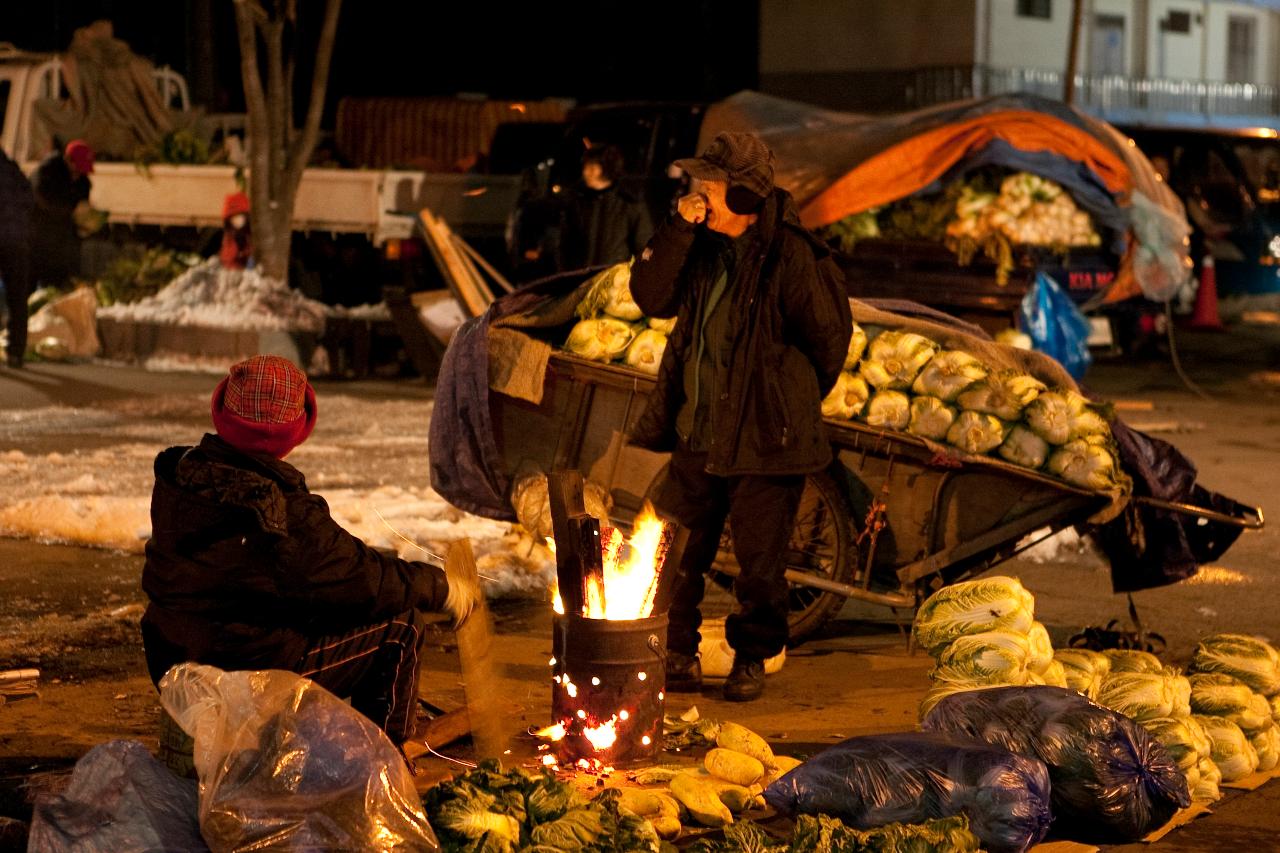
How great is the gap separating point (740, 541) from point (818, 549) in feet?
2.85

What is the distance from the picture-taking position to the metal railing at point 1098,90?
Result: 34875 millimetres

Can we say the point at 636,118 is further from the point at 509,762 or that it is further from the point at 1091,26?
the point at 1091,26

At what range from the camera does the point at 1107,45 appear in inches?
1533

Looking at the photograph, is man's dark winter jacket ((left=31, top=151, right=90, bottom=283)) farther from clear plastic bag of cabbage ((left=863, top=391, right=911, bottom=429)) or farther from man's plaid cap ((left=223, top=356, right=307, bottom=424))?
man's plaid cap ((left=223, top=356, right=307, bottom=424))

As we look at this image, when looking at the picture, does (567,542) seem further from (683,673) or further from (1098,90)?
(1098,90)

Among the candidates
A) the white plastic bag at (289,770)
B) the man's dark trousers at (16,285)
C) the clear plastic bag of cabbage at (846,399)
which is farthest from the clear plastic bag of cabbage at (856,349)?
the man's dark trousers at (16,285)

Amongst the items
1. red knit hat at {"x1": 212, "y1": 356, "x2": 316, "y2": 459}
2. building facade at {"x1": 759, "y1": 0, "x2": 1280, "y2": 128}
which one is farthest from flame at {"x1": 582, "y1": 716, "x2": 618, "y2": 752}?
building facade at {"x1": 759, "y1": 0, "x2": 1280, "y2": 128}

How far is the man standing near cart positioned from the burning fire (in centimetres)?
44

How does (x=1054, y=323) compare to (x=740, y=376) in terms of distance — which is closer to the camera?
(x=740, y=376)

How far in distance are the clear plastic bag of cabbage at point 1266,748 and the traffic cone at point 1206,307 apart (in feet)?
49.9

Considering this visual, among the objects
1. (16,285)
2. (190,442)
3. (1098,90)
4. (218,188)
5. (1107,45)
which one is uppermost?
(1107,45)

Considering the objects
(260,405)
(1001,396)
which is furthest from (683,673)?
(260,405)

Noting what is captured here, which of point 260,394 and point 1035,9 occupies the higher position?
point 1035,9

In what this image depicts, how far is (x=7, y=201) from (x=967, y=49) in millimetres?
23995
